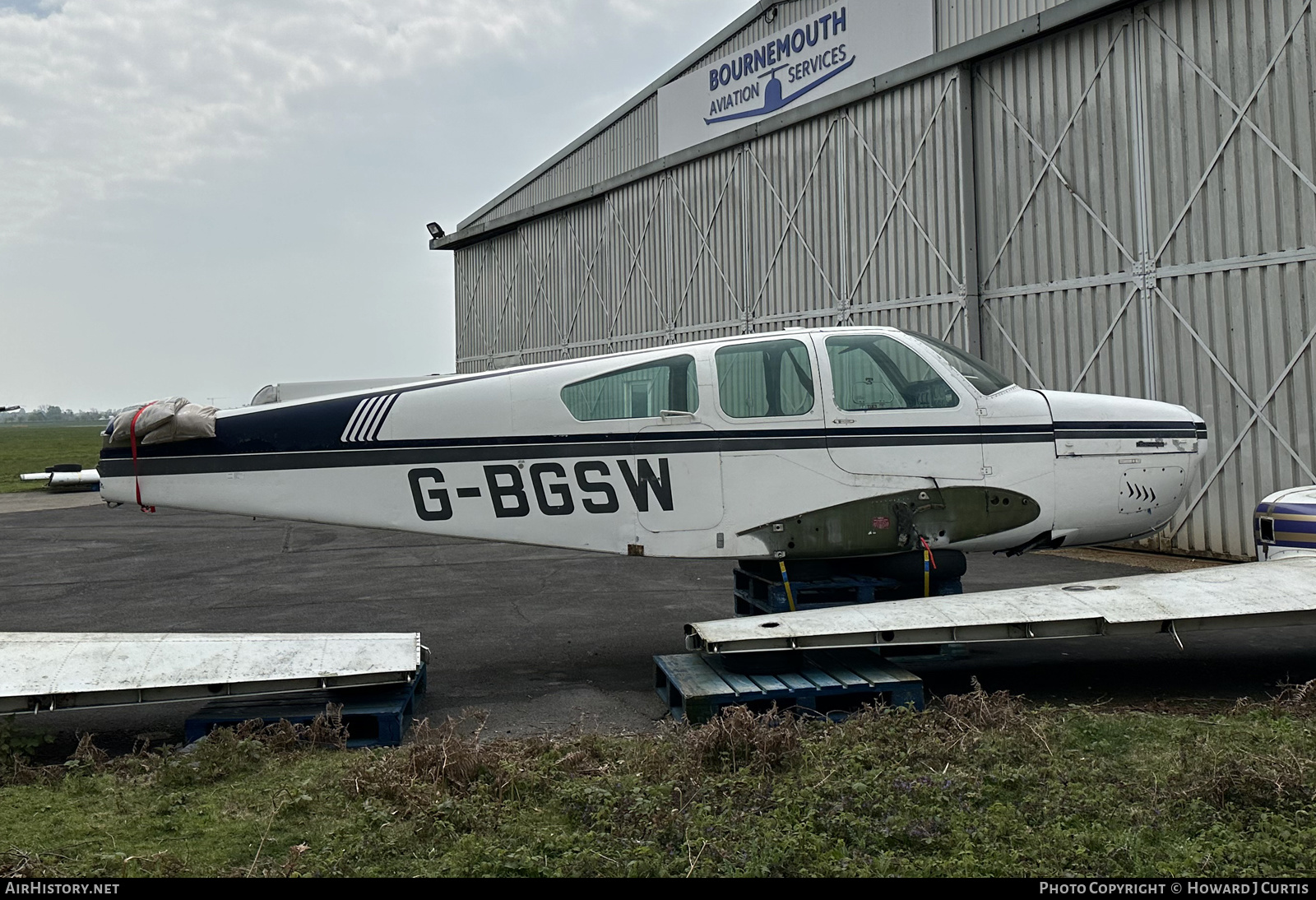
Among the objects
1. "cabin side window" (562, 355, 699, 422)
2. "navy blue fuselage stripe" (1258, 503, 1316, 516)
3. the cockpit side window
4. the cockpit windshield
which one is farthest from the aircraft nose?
"cabin side window" (562, 355, 699, 422)

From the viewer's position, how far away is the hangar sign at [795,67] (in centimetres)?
1698

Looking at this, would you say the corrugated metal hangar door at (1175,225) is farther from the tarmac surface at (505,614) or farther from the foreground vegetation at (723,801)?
the foreground vegetation at (723,801)

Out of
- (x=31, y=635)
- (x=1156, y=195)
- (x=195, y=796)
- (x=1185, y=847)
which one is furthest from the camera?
(x=1156, y=195)

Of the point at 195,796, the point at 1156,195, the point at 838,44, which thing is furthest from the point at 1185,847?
the point at 838,44

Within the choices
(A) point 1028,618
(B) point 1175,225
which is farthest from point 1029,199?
(A) point 1028,618

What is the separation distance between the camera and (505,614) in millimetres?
10273

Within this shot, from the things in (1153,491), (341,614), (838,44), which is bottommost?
(341,614)

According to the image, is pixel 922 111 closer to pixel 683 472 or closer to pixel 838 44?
pixel 838 44

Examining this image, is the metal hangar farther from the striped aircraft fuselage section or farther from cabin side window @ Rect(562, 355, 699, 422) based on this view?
cabin side window @ Rect(562, 355, 699, 422)

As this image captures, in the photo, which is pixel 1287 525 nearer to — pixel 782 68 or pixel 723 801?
pixel 723 801

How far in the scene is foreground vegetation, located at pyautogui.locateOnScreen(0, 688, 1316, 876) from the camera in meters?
3.75

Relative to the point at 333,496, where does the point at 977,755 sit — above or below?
below

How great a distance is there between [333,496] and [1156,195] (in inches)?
426

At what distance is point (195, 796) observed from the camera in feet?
15.6
